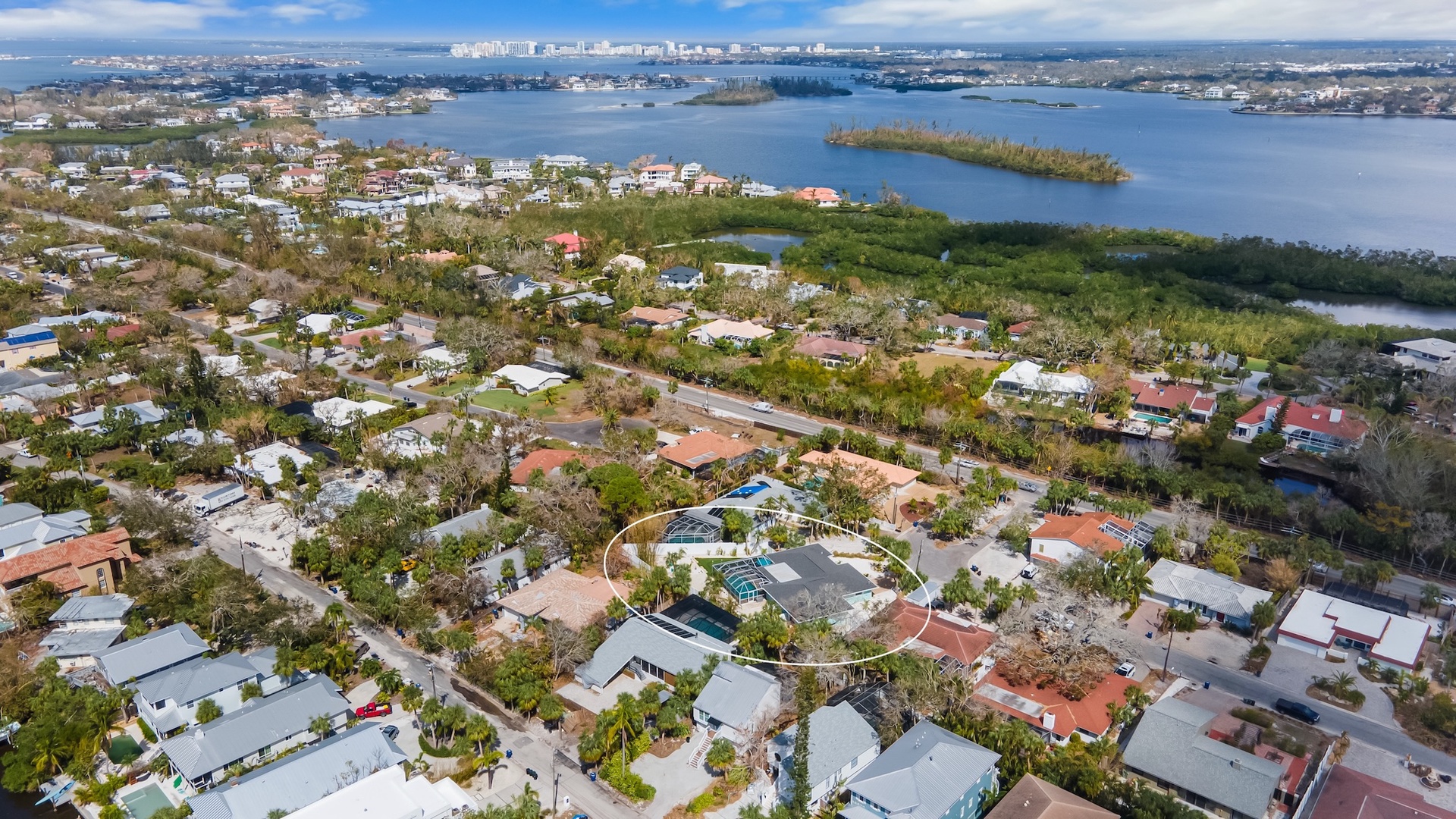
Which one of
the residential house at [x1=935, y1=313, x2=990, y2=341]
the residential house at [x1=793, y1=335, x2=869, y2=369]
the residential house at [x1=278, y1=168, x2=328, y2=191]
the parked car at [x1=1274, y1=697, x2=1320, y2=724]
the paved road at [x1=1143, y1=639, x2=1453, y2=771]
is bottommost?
the paved road at [x1=1143, y1=639, x2=1453, y2=771]

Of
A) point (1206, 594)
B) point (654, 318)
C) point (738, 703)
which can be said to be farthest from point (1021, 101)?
point (738, 703)

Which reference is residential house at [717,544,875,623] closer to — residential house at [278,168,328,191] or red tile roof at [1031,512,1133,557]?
red tile roof at [1031,512,1133,557]

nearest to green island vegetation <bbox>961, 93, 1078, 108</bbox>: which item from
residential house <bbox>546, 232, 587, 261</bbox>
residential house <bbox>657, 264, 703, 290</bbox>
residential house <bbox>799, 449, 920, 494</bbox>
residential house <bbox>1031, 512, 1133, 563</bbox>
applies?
residential house <bbox>546, 232, 587, 261</bbox>

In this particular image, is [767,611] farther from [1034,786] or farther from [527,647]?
[1034,786]

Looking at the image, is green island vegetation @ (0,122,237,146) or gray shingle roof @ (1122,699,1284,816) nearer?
gray shingle roof @ (1122,699,1284,816)

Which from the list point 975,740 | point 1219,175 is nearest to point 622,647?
point 975,740
